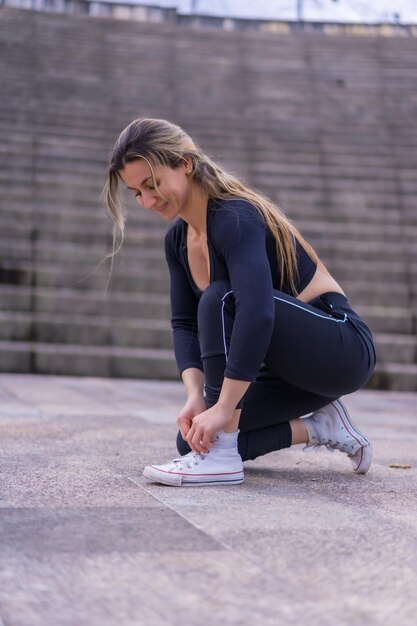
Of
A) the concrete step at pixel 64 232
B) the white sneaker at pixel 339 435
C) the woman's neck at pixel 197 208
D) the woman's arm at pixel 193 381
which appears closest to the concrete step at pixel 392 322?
the concrete step at pixel 64 232

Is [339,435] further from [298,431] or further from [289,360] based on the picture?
[289,360]

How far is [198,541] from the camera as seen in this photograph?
159 cm

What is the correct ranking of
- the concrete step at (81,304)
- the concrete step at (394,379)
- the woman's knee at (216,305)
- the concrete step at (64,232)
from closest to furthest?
the woman's knee at (216,305) < the concrete step at (394,379) < the concrete step at (81,304) < the concrete step at (64,232)

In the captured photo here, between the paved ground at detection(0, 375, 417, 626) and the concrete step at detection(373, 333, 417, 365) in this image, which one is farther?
the concrete step at detection(373, 333, 417, 365)

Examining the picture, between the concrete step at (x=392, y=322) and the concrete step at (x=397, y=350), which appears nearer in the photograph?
the concrete step at (x=397, y=350)

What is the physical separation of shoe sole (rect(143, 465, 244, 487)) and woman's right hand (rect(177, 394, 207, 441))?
0.13m

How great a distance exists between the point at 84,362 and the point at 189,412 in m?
3.73

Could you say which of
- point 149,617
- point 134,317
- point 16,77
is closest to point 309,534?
point 149,617

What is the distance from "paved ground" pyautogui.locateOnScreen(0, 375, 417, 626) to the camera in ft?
4.09

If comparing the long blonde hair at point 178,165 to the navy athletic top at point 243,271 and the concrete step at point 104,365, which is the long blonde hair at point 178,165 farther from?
the concrete step at point 104,365

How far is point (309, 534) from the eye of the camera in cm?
168

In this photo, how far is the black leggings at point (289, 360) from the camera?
7.24 ft

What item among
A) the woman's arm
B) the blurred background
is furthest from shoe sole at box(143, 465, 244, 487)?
the blurred background

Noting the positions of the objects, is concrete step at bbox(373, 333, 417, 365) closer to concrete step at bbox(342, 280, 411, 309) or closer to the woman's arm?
concrete step at bbox(342, 280, 411, 309)
